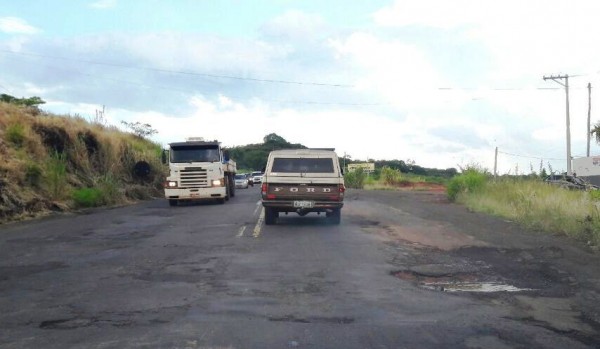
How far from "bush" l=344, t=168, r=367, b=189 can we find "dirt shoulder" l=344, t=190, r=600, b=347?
44914 millimetres

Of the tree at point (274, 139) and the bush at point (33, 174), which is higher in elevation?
the tree at point (274, 139)

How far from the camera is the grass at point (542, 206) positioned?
610 inches

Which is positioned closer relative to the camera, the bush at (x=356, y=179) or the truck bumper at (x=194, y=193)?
the truck bumper at (x=194, y=193)

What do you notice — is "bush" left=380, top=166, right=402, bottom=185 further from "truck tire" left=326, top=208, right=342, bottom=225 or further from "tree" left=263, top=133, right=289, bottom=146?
"truck tire" left=326, top=208, right=342, bottom=225

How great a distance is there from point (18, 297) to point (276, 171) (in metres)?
11.1

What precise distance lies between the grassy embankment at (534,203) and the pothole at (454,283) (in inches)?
196

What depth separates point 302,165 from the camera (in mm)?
19172

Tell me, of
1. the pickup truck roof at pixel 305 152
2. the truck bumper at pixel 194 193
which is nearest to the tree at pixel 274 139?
the truck bumper at pixel 194 193

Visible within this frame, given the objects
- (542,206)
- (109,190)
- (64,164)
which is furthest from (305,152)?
(109,190)

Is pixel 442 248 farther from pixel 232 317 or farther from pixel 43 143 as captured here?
pixel 43 143

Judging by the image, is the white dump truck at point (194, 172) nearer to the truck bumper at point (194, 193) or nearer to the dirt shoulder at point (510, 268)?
the truck bumper at point (194, 193)

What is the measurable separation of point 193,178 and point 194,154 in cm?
119

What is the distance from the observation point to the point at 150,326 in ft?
22.4

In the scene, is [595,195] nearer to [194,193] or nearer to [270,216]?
[270,216]
